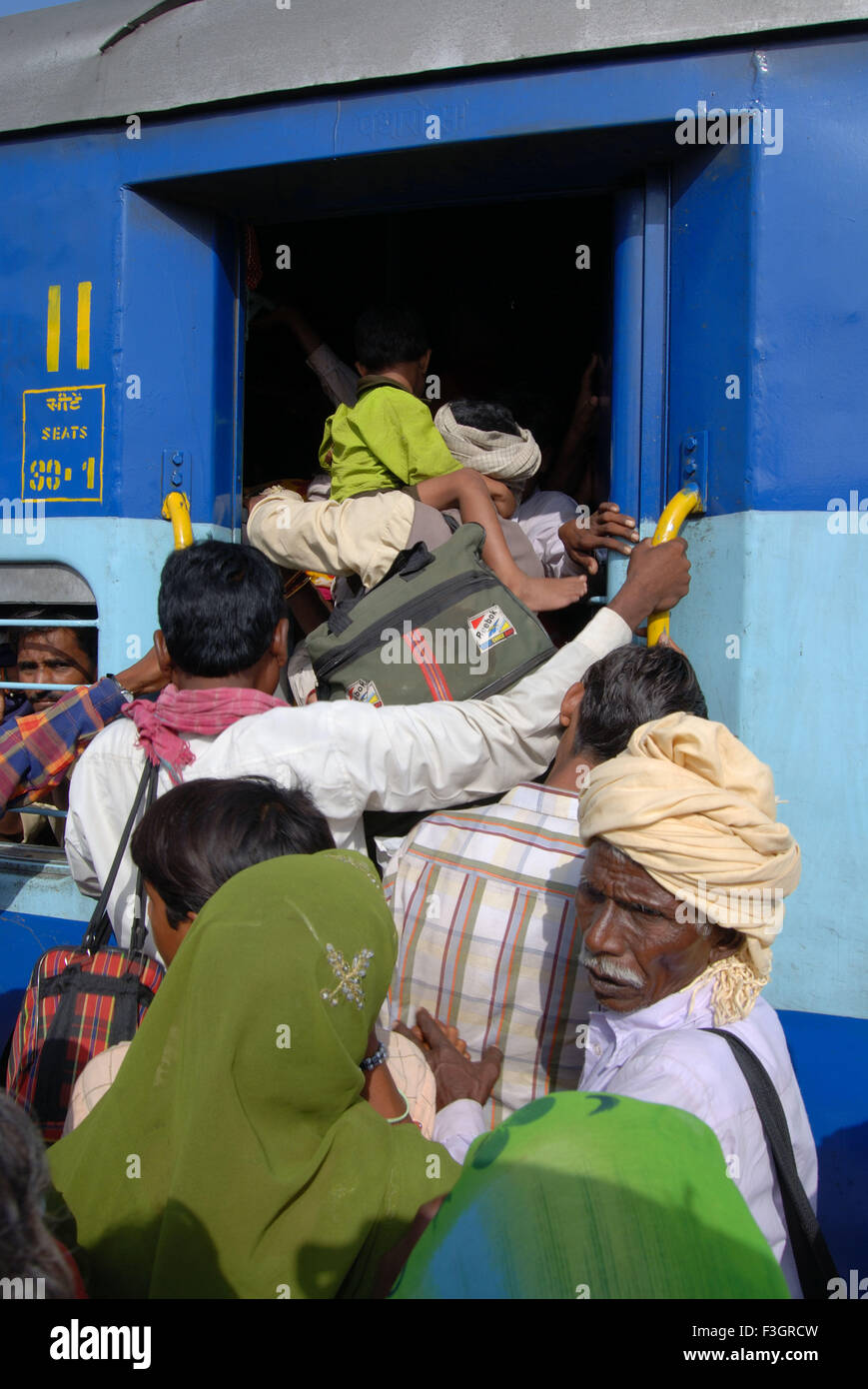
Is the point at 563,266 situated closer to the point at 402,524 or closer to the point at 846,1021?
the point at 402,524

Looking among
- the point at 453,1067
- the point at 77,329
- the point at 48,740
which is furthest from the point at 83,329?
the point at 453,1067

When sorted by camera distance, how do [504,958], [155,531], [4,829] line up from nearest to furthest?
[504,958], [155,531], [4,829]

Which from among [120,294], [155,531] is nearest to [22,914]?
[155,531]

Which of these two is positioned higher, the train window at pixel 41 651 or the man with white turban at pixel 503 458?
the man with white turban at pixel 503 458

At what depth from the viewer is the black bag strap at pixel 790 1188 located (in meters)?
1.16

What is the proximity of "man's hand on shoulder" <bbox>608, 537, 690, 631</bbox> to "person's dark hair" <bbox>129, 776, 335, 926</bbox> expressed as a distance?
1.03 m

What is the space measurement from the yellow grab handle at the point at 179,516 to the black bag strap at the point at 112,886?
0.94 meters

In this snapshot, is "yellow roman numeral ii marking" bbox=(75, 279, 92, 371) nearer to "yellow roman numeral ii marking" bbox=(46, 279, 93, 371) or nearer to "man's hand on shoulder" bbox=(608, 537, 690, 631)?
"yellow roman numeral ii marking" bbox=(46, 279, 93, 371)

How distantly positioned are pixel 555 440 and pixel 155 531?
1.66 m

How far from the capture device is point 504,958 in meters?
1.63

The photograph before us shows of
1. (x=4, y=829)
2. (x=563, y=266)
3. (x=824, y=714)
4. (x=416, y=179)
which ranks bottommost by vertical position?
(x=4, y=829)

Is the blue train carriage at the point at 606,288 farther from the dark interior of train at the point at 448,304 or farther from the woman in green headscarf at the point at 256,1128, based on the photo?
the woman in green headscarf at the point at 256,1128

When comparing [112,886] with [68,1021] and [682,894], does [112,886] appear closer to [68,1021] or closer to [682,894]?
[68,1021]

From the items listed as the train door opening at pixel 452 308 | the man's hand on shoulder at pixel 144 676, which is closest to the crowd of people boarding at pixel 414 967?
the man's hand on shoulder at pixel 144 676
